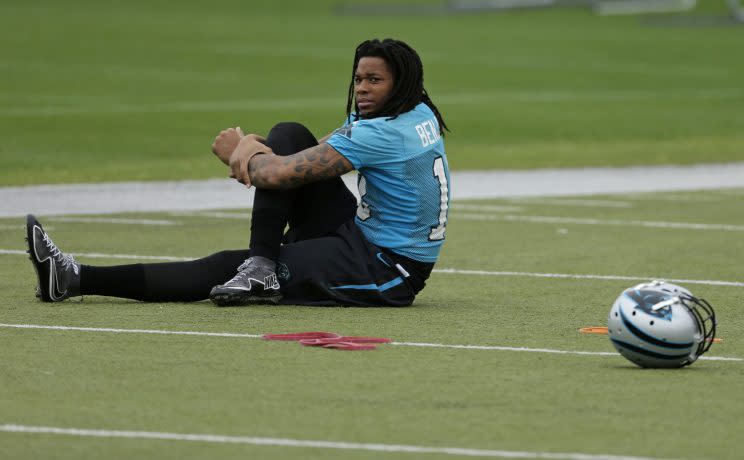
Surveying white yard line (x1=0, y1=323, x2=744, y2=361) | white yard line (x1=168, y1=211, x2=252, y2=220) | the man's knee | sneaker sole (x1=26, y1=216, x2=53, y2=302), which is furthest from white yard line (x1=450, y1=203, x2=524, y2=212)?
white yard line (x1=0, y1=323, x2=744, y2=361)

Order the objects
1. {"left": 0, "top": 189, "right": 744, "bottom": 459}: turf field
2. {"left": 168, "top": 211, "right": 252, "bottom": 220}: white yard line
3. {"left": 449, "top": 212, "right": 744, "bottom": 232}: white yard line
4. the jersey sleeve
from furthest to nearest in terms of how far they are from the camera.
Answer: {"left": 168, "top": 211, "right": 252, "bottom": 220}: white yard line
{"left": 449, "top": 212, "right": 744, "bottom": 232}: white yard line
the jersey sleeve
{"left": 0, "top": 189, "right": 744, "bottom": 459}: turf field

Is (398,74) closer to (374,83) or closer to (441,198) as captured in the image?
(374,83)

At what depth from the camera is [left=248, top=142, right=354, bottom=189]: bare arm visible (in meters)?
9.20

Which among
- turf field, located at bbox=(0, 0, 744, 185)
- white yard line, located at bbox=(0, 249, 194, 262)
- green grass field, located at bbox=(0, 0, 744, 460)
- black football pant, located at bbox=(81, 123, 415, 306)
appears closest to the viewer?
green grass field, located at bbox=(0, 0, 744, 460)

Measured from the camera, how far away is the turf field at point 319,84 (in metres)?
23.3

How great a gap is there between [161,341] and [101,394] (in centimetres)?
133

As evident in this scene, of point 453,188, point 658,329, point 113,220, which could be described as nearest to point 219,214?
point 113,220

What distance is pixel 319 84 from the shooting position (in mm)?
34438

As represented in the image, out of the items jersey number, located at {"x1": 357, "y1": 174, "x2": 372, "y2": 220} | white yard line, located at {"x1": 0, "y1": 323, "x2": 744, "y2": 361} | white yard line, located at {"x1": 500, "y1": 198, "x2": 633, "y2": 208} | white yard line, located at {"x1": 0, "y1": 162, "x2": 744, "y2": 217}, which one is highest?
jersey number, located at {"x1": 357, "y1": 174, "x2": 372, "y2": 220}

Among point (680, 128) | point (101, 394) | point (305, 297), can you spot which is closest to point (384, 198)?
point (305, 297)

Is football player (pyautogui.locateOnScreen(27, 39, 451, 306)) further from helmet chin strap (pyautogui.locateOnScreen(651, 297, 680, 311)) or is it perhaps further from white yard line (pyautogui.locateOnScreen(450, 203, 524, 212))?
white yard line (pyautogui.locateOnScreen(450, 203, 524, 212))

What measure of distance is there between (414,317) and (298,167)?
1.03 metres

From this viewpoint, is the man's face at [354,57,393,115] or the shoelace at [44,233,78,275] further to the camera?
the man's face at [354,57,393,115]

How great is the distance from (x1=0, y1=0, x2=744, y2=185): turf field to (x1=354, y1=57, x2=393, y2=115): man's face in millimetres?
9667
